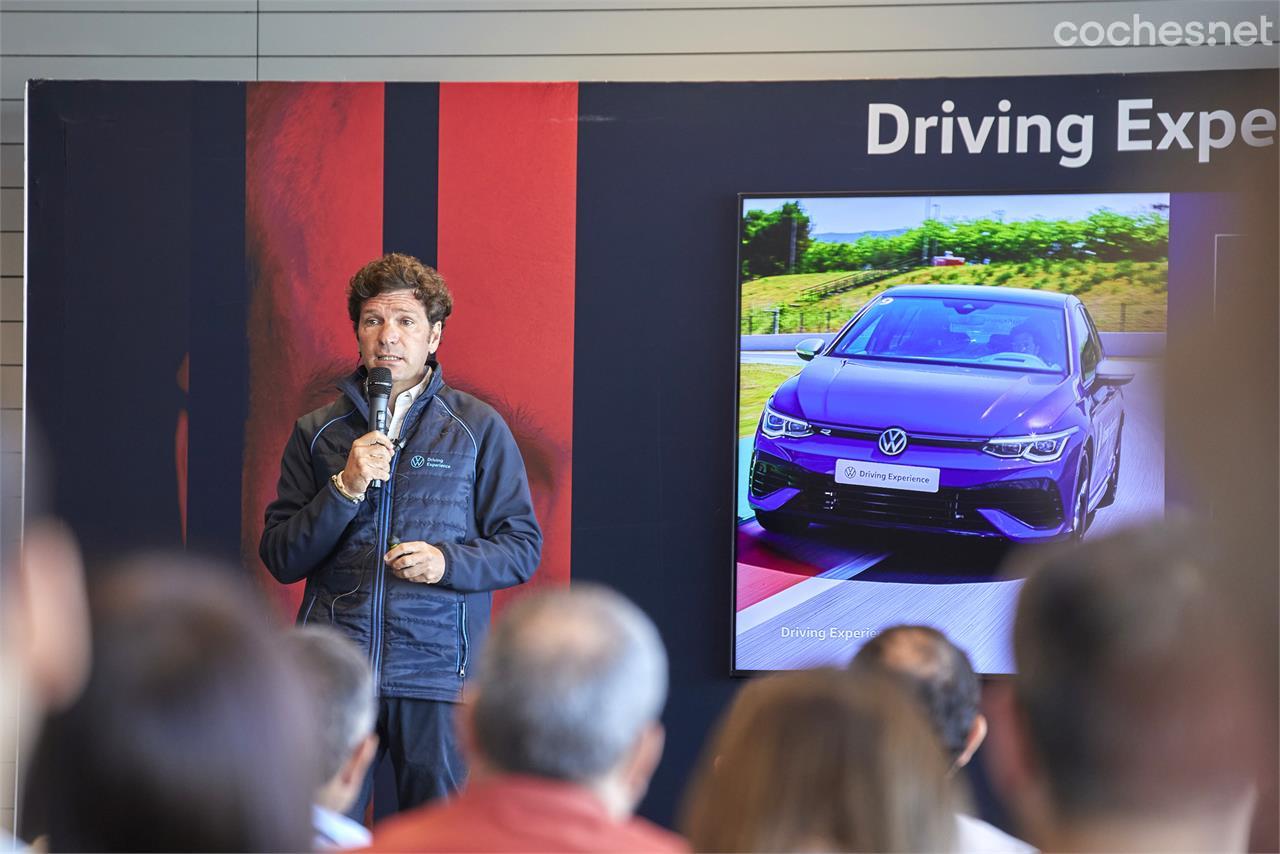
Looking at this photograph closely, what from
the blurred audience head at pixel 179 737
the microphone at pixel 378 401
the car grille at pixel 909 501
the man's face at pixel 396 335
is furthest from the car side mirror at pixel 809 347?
the blurred audience head at pixel 179 737

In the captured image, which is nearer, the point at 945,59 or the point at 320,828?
the point at 320,828

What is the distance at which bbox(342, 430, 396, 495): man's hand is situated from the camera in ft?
10.1

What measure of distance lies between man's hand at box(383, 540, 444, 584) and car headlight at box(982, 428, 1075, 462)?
177 cm

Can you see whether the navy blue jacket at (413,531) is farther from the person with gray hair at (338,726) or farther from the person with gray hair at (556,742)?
the person with gray hair at (556,742)

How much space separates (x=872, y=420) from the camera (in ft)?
13.3

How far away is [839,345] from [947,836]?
10.0 feet

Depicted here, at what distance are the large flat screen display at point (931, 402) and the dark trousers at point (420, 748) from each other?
3.84 feet

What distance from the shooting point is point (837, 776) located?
43.2 inches

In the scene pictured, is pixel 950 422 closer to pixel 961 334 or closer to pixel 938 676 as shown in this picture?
pixel 961 334

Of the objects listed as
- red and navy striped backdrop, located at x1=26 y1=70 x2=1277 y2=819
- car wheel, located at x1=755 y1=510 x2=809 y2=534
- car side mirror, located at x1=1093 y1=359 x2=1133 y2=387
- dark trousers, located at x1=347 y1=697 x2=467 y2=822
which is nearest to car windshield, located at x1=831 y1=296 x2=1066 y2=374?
car side mirror, located at x1=1093 y1=359 x2=1133 y2=387

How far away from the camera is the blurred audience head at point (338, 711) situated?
1.72 meters

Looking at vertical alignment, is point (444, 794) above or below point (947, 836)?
below

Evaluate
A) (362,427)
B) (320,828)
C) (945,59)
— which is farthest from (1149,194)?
(320,828)

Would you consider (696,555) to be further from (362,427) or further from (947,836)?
(947,836)
